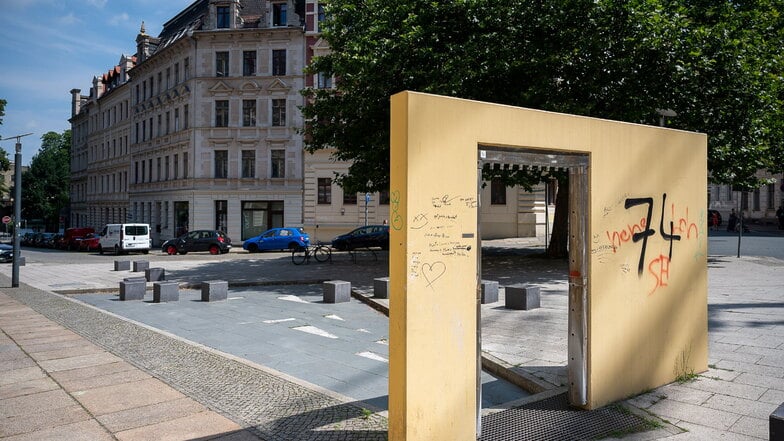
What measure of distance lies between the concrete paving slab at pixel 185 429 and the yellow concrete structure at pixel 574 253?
162cm

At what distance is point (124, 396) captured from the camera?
6184 mm

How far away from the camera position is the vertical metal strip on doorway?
5.82 meters

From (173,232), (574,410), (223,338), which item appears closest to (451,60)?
(223,338)

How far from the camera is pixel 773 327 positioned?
9.28m

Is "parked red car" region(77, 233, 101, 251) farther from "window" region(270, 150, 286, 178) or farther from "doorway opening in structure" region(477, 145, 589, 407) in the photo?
"doorway opening in structure" region(477, 145, 589, 407)

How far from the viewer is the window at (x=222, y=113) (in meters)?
40.7

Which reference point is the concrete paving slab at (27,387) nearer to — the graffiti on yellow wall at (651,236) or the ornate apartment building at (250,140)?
the graffiti on yellow wall at (651,236)

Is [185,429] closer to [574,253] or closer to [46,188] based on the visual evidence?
[574,253]

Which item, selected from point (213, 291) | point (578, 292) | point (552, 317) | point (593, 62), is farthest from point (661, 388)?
point (593, 62)

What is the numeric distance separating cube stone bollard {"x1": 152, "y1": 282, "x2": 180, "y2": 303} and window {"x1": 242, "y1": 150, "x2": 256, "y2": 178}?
26819 mm

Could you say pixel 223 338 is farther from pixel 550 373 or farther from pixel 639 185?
pixel 639 185

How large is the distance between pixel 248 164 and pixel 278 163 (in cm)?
212

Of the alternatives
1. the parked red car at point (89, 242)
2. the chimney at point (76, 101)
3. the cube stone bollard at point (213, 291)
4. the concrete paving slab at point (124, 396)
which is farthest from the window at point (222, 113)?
the chimney at point (76, 101)

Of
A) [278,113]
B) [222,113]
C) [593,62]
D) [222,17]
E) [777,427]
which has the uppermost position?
[222,17]
